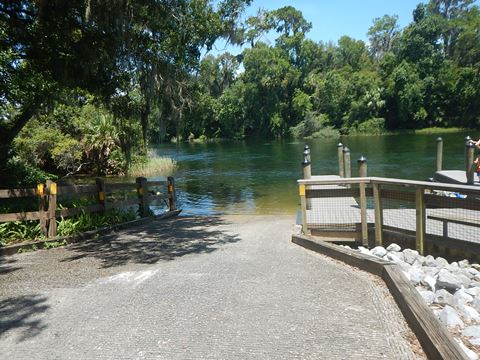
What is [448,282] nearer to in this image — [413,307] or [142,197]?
[413,307]

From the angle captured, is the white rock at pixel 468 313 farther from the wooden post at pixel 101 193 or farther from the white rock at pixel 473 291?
the wooden post at pixel 101 193

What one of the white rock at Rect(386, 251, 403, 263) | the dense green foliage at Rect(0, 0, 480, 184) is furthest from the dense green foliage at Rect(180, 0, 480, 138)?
the white rock at Rect(386, 251, 403, 263)

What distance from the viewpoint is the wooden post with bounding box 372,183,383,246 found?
25.8 feet

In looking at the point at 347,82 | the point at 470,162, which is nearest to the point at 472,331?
the point at 470,162

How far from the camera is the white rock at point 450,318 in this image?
4133mm

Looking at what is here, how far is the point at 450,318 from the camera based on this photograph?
4191 millimetres

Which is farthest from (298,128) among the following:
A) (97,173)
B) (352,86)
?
(97,173)

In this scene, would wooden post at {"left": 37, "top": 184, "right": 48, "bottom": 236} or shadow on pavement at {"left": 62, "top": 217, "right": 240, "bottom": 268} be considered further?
wooden post at {"left": 37, "top": 184, "right": 48, "bottom": 236}

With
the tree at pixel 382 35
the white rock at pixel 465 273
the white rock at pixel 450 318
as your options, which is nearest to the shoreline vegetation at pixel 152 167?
the white rock at pixel 465 273

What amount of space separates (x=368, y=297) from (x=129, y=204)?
7356 mm

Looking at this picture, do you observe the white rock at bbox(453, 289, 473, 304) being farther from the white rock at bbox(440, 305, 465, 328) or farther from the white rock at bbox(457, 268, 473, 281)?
the white rock at bbox(457, 268, 473, 281)

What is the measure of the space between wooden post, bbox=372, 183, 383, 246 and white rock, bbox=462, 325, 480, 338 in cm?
403

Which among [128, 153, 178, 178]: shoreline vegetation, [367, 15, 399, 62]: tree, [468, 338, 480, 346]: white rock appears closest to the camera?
[468, 338, 480, 346]: white rock

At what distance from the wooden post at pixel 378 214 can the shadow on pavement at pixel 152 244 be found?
262 cm
